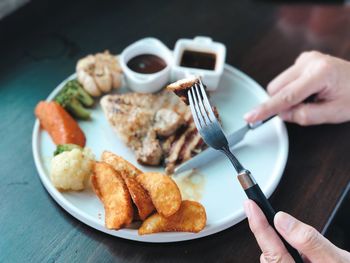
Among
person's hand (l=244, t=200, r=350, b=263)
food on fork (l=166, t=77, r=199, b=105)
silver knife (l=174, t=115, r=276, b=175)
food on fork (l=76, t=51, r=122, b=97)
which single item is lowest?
silver knife (l=174, t=115, r=276, b=175)

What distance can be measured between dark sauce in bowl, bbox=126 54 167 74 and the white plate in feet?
1.10

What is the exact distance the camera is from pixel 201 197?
202cm

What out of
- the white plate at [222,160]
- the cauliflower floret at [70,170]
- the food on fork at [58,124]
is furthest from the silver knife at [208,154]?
the food on fork at [58,124]

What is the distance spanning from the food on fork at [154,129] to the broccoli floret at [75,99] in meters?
0.13

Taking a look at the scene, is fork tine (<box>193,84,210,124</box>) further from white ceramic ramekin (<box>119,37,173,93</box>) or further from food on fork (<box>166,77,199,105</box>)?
white ceramic ramekin (<box>119,37,173,93</box>)

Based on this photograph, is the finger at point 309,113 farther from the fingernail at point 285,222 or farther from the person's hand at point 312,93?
the fingernail at point 285,222

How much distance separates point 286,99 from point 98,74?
41.6 inches

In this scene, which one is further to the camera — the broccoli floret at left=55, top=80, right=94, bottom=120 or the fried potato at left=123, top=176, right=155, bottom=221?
the broccoli floret at left=55, top=80, right=94, bottom=120

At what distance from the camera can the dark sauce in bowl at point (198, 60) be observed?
2.50 metres

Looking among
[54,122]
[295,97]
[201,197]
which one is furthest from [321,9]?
[54,122]

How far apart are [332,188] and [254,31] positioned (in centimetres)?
135

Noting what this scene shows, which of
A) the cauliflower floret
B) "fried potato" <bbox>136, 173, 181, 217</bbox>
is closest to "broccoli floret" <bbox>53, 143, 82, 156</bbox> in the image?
the cauliflower floret

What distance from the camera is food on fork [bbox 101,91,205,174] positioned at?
2139mm

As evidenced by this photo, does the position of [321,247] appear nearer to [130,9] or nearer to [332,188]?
[332,188]
